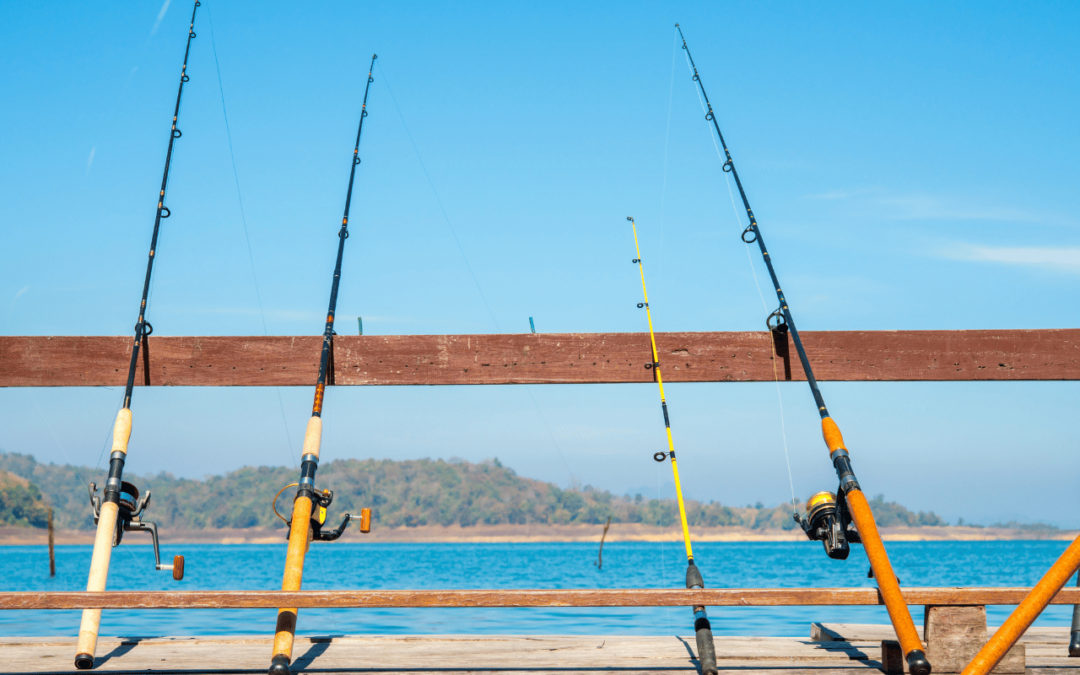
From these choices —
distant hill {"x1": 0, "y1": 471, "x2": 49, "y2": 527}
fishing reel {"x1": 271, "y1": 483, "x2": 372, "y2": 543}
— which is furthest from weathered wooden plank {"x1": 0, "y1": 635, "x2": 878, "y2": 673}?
distant hill {"x1": 0, "y1": 471, "x2": 49, "y2": 527}

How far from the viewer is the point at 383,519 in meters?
128

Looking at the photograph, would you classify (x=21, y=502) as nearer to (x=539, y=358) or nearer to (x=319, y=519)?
(x=539, y=358)

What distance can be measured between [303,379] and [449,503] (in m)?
136

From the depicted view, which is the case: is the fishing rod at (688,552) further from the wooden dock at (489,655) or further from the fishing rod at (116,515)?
the fishing rod at (116,515)

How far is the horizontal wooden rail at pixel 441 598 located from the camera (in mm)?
2967

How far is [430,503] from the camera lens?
136m

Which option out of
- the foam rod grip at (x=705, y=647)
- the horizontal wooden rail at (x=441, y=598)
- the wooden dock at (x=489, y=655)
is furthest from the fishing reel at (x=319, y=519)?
the foam rod grip at (x=705, y=647)

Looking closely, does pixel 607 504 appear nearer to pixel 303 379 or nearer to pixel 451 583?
pixel 451 583

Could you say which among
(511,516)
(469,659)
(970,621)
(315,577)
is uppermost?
(970,621)

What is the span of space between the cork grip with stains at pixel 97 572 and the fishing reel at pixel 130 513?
5 centimetres

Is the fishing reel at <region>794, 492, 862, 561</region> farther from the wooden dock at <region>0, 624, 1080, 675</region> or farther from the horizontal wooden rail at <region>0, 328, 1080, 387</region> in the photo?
the horizontal wooden rail at <region>0, 328, 1080, 387</region>

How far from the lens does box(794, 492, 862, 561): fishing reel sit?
3664 millimetres

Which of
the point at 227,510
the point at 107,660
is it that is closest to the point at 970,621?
the point at 107,660

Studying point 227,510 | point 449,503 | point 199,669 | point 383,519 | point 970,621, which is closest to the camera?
point 970,621
